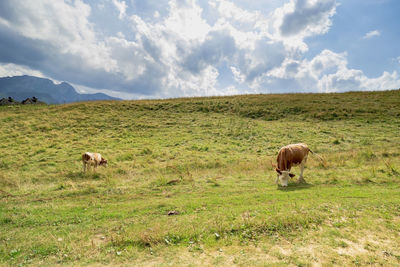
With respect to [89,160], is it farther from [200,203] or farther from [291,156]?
[291,156]

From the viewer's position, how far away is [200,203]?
8.59 metres

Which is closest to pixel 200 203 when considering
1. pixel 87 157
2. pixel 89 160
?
pixel 89 160

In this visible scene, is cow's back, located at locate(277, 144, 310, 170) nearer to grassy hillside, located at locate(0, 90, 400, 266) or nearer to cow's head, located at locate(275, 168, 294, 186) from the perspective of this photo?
cow's head, located at locate(275, 168, 294, 186)

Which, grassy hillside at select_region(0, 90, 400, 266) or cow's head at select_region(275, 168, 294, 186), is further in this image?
cow's head at select_region(275, 168, 294, 186)

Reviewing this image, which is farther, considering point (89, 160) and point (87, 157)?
point (87, 157)

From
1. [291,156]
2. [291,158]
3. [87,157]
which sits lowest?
[87,157]

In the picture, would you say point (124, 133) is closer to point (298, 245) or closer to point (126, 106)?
point (126, 106)

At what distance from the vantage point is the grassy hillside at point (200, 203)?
5414mm

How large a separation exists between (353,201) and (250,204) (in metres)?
4.09

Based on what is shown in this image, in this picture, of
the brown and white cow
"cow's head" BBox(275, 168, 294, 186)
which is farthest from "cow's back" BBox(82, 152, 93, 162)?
"cow's head" BBox(275, 168, 294, 186)

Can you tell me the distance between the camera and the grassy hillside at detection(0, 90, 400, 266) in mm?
5414

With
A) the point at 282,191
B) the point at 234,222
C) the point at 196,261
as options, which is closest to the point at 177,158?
the point at 282,191

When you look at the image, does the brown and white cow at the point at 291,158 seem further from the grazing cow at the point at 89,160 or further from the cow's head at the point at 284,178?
the grazing cow at the point at 89,160

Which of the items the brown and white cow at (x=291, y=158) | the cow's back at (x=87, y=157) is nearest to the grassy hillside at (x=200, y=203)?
the brown and white cow at (x=291, y=158)
